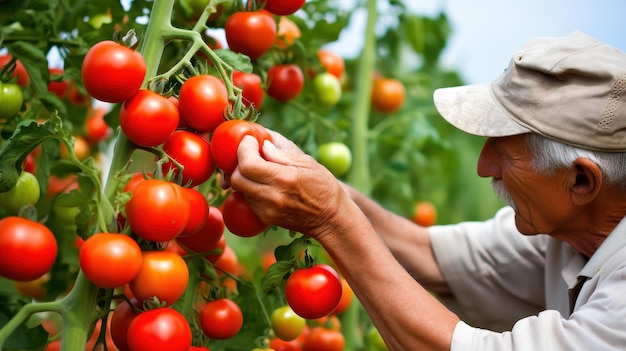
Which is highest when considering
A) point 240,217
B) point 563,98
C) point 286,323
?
point 563,98

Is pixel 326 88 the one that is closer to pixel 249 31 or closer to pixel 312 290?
pixel 249 31

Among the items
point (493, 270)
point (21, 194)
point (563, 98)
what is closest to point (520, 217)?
point (563, 98)

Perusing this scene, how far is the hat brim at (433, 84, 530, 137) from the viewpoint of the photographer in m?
1.77

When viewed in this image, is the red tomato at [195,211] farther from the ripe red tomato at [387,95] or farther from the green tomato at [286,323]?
the ripe red tomato at [387,95]

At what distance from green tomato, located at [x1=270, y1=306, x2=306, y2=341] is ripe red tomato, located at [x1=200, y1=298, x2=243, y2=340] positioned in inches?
7.0

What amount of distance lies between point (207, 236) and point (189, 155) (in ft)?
0.75

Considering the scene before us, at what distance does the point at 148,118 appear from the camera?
128 centimetres

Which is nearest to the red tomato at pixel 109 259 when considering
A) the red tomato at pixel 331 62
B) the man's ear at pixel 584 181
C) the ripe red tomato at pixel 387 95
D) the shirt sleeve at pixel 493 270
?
the man's ear at pixel 584 181

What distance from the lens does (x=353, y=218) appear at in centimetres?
153

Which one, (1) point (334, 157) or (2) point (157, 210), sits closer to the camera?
(2) point (157, 210)

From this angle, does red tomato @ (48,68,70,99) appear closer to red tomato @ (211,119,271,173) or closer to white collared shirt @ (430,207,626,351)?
red tomato @ (211,119,271,173)

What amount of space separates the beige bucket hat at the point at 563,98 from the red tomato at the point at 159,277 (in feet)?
2.70

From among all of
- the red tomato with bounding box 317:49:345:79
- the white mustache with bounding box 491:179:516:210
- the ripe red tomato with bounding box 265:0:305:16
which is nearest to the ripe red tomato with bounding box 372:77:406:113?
the red tomato with bounding box 317:49:345:79

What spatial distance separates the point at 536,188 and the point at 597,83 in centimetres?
27
